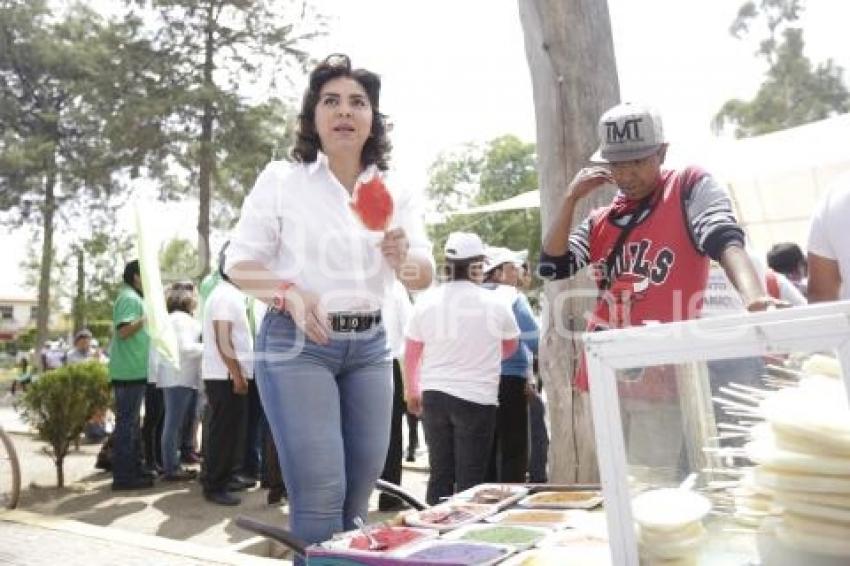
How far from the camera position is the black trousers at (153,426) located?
328 inches

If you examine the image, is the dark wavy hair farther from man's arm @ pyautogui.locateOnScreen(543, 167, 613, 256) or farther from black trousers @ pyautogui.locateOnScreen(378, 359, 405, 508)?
black trousers @ pyautogui.locateOnScreen(378, 359, 405, 508)

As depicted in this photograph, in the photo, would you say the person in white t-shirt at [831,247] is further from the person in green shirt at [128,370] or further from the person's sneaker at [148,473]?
the person's sneaker at [148,473]

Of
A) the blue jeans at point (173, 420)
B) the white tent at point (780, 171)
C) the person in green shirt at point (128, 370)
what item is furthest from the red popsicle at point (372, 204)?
the blue jeans at point (173, 420)

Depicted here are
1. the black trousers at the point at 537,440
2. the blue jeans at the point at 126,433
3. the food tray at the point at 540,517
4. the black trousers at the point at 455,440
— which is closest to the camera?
the food tray at the point at 540,517

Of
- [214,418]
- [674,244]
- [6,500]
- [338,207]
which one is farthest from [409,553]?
[6,500]

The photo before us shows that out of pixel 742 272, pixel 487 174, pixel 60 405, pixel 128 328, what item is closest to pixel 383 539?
pixel 742 272

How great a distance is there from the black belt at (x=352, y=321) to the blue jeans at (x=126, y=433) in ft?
17.3

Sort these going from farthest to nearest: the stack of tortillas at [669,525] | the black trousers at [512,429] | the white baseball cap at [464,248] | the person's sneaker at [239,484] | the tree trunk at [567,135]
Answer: the person's sneaker at [239,484], the black trousers at [512,429], the white baseball cap at [464,248], the tree trunk at [567,135], the stack of tortillas at [669,525]

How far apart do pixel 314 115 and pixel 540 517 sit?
143 centimetres

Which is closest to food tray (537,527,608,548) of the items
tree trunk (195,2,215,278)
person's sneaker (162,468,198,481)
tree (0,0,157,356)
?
person's sneaker (162,468,198,481)

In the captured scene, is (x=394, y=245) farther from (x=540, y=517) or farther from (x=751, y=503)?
(x=751, y=503)

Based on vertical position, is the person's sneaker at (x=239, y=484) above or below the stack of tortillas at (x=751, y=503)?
below

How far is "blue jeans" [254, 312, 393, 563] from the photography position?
2.39 m

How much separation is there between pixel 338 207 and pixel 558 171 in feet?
5.39
